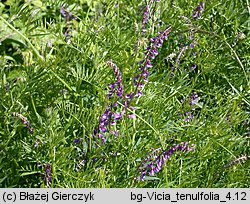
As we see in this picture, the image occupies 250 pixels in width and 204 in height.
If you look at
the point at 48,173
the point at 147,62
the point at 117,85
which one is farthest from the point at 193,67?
the point at 48,173

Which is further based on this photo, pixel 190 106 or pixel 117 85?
pixel 190 106

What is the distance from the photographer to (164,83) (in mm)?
2408

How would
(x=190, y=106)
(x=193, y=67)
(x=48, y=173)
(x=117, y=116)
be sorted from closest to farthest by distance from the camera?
(x=48, y=173), (x=117, y=116), (x=190, y=106), (x=193, y=67)

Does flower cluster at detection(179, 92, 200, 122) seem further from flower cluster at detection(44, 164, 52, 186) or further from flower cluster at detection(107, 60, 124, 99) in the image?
flower cluster at detection(44, 164, 52, 186)

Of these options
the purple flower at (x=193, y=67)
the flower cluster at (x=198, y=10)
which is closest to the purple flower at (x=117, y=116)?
the purple flower at (x=193, y=67)

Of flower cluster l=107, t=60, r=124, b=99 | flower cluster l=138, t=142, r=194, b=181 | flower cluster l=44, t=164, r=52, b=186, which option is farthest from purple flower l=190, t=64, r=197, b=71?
flower cluster l=44, t=164, r=52, b=186

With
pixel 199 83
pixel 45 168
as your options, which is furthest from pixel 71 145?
pixel 199 83

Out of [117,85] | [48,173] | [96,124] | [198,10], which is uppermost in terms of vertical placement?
[198,10]

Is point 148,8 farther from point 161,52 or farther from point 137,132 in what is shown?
point 137,132

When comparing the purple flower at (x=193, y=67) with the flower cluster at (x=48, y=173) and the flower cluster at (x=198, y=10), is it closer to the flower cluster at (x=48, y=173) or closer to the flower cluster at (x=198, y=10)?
the flower cluster at (x=198, y=10)

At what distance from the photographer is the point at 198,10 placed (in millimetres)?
2822

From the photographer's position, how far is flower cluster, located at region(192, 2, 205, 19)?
9.18ft

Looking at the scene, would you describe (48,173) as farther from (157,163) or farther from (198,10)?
(198,10)

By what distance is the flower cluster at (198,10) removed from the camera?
280 cm
